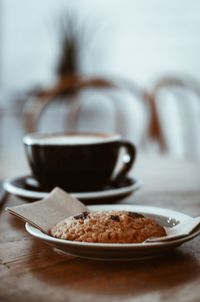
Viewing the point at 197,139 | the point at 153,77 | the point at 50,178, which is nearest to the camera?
the point at 50,178

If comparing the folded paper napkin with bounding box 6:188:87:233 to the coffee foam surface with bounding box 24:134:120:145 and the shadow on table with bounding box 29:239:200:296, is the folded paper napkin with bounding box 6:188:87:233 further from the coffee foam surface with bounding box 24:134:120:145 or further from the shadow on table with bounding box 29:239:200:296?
the coffee foam surface with bounding box 24:134:120:145

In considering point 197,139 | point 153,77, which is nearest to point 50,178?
point 197,139

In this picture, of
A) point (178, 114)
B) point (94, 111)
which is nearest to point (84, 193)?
point (178, 114)

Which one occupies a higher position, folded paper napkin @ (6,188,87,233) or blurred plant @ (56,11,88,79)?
folded paper napkin @ (6,188,87,233)

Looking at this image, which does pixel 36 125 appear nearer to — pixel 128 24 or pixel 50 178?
pixel 50 178

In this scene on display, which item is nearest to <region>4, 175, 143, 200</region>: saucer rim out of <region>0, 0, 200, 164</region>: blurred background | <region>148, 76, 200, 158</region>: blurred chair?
<region>148, 76, 200, 158</region>: blurred chair

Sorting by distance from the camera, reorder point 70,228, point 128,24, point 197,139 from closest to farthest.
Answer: point 70,228 → point 197,139 → point 128,24
